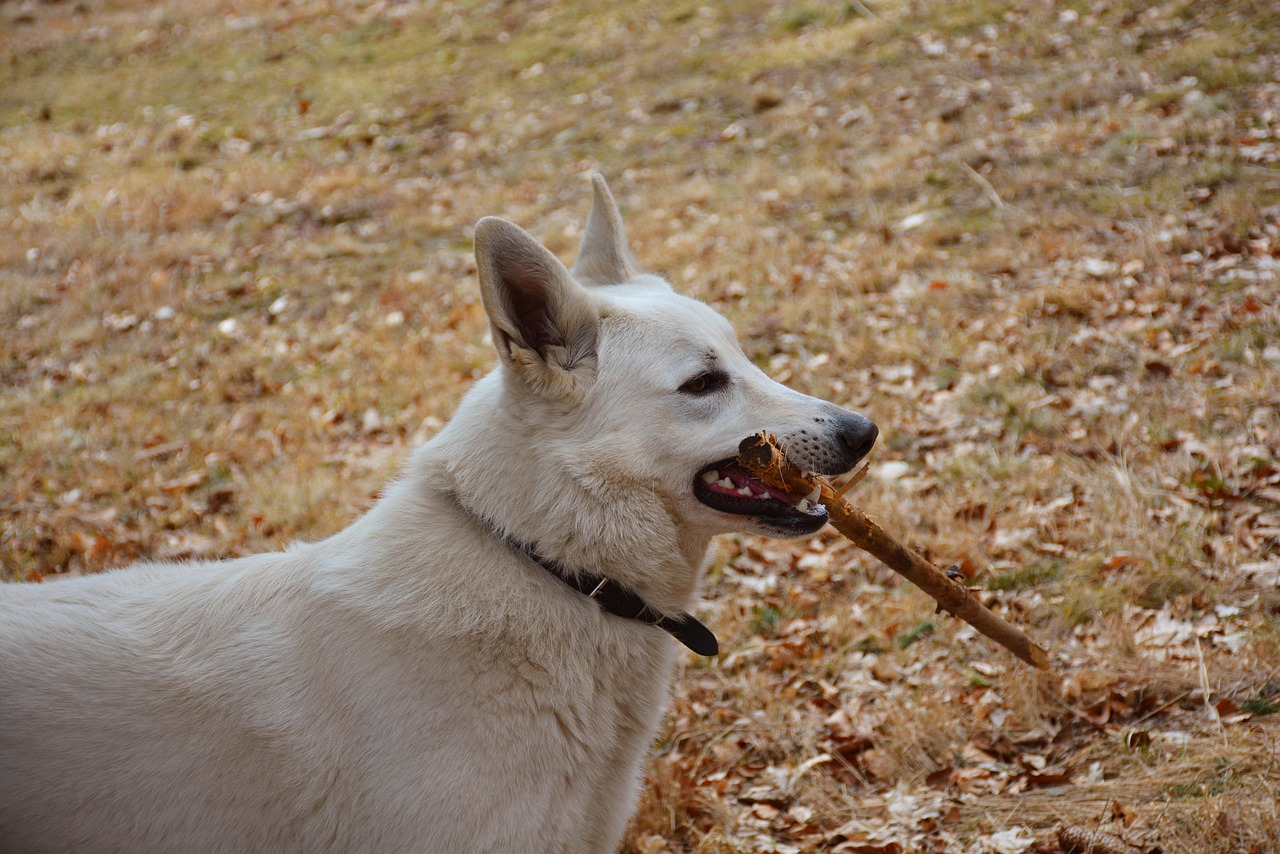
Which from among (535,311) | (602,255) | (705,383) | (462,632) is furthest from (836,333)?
(462,632)

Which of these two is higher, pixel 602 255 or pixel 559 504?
pixel 602 255

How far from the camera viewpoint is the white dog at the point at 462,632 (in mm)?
2428

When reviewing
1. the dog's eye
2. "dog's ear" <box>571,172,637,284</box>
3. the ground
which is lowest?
the ground

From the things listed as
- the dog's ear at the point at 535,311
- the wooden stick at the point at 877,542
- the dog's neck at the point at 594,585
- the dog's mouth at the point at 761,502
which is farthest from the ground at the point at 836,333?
the dog's ear at the point at 535,311

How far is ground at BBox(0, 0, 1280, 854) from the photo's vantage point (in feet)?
11.5

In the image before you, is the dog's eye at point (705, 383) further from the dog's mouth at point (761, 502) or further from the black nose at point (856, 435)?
the black nose at point (856, 435)

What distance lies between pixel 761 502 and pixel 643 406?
476mm

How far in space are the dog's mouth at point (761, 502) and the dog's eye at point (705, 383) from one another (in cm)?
26

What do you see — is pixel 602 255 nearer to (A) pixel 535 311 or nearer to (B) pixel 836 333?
(A) pixel 535 311

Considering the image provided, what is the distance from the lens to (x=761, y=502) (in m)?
2.81

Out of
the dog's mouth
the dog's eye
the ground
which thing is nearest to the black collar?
the dog's mouth

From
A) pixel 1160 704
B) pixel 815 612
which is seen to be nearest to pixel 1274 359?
pixel 1160 704

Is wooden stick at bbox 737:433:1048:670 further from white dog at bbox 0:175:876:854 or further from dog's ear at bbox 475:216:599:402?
dog's ear at bbox 475:216:599:402

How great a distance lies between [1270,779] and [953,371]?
3.46 metres
